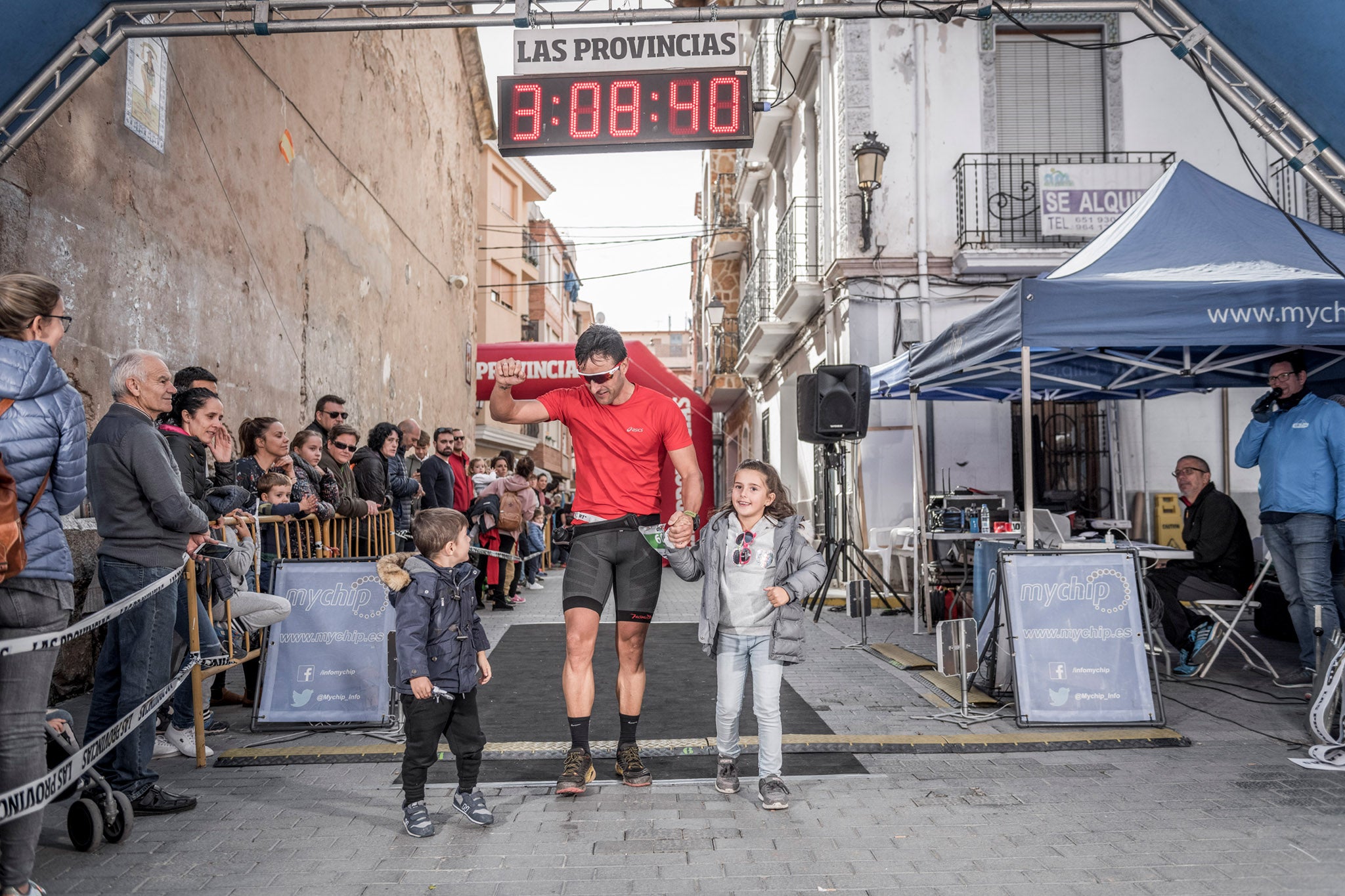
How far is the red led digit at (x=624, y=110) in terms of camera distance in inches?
316

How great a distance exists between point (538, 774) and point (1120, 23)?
13.2 m

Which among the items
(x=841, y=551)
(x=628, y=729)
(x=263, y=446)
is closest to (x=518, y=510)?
(x=841, y=551)

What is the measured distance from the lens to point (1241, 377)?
30.2 ft

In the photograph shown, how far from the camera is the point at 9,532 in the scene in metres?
3.00

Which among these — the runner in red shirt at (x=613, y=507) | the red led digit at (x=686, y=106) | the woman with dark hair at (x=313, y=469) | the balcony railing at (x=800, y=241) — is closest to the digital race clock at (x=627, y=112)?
the red led digit at (x=686, y=106)

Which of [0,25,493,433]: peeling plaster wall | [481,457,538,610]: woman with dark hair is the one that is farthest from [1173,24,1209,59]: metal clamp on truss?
[481,457,538,610]: woman with dark hair

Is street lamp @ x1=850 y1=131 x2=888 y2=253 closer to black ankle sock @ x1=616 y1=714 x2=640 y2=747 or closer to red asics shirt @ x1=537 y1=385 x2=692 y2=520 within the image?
red asics shirt @ x1=537 y1=385 x2=692 y2=520

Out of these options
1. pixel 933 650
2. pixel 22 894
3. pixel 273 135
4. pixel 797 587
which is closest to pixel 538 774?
pixel 797 587

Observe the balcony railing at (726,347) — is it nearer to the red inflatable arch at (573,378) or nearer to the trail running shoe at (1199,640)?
the red inflatable arch at (573,378)

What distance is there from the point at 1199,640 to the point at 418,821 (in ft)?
19.5

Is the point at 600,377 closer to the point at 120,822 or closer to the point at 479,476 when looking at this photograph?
the point at 120,822

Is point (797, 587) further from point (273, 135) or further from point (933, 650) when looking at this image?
point (273, 135)

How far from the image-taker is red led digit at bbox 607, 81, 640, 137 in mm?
8016

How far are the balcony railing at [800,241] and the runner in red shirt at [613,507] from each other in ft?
36.0
